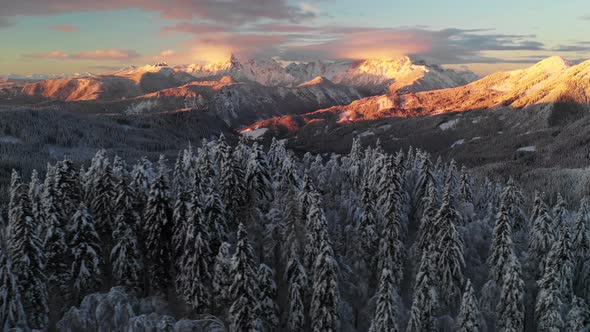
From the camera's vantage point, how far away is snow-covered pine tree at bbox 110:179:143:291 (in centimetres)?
4581

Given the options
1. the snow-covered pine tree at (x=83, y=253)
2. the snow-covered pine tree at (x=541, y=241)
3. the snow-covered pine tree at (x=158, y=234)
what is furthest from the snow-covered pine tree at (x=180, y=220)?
the snow-covered pine tree at (x=541, y=241)

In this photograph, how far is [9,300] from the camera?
121 ft

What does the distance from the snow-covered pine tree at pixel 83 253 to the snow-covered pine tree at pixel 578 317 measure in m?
46.9

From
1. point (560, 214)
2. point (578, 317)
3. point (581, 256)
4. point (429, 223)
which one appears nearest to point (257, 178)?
point (429, 223)

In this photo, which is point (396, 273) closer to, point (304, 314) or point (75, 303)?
point (304, 314)

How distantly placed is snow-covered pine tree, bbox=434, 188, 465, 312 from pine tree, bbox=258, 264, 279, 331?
21.1 meters

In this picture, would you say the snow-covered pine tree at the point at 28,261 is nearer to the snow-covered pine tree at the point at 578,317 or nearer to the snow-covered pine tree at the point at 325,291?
the snow-covered pine tree at the point at 325,291

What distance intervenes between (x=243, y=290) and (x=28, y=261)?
1851 centimetres

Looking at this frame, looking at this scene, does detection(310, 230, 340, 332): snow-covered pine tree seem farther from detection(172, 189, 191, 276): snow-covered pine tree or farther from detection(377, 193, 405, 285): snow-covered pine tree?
detection(172, 189, 191, 276): snow-covered pine tree

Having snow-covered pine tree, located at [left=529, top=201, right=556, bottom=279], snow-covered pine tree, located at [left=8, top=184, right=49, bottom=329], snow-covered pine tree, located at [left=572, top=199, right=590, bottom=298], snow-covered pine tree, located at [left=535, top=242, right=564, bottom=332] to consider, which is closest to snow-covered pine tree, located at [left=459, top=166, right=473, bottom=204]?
snow-covered pine tree, located at [left=529, top=201, right=556, bottom=279]

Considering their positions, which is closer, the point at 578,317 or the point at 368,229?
the point at 578,317

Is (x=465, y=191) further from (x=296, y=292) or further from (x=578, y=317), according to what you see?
(x=296, y=292)

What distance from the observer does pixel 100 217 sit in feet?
160

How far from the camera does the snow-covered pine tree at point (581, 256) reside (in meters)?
54.6
